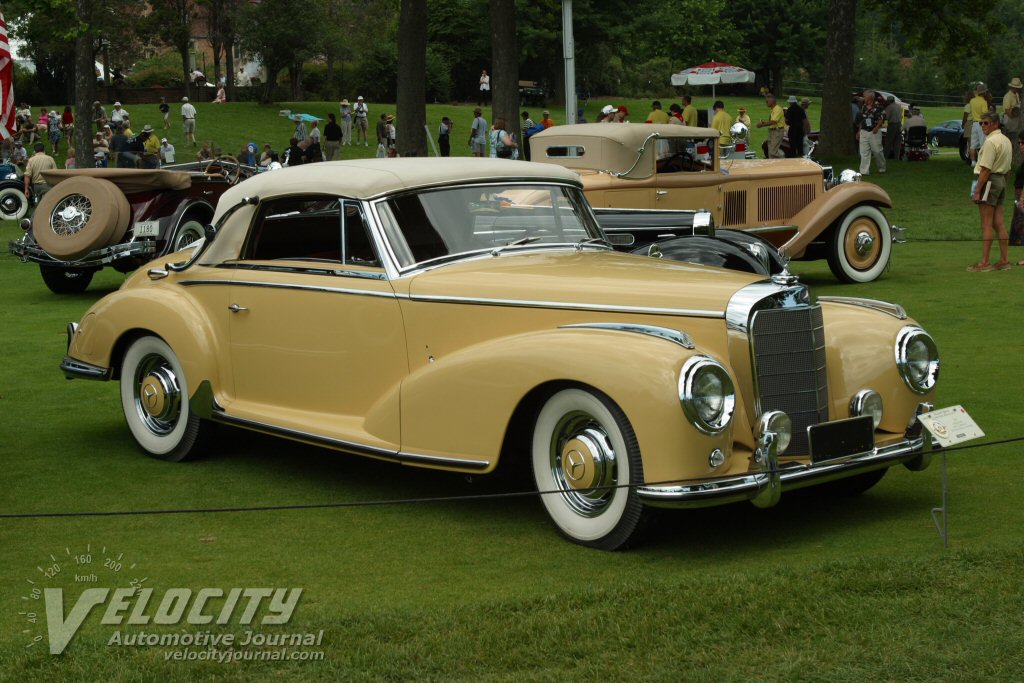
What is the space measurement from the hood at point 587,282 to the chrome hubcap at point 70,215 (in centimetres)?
956

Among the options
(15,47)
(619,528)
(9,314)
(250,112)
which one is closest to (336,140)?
(250,112)

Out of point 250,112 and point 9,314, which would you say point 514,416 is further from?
point 250,112

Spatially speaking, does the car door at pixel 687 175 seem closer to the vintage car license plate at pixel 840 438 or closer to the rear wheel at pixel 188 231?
the rear wheel at pixel 188 231

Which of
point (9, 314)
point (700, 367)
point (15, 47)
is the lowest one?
point (9, 314)

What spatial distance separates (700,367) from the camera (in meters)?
5.20

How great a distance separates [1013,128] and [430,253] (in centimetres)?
1887

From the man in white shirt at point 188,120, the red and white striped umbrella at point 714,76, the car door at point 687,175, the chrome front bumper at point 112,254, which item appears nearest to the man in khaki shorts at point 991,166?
the car door at point 687,175

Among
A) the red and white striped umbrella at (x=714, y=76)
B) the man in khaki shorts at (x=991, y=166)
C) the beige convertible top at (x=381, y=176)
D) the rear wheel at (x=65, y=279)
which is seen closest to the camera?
the beige convertible top at (x=381, y=176)

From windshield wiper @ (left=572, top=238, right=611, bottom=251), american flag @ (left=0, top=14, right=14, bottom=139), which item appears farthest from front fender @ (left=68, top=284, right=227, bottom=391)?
windshield wiper @ (left=572, top=238, right=611, bottom=251)

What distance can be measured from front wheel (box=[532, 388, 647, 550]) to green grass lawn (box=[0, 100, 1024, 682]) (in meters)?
0.12

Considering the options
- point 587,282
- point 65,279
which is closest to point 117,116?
point 65,279

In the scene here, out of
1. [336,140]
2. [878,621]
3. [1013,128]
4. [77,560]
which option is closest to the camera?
[878,621]

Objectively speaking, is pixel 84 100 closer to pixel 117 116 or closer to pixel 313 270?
pixel 117 116

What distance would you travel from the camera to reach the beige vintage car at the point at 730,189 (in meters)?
14.0
